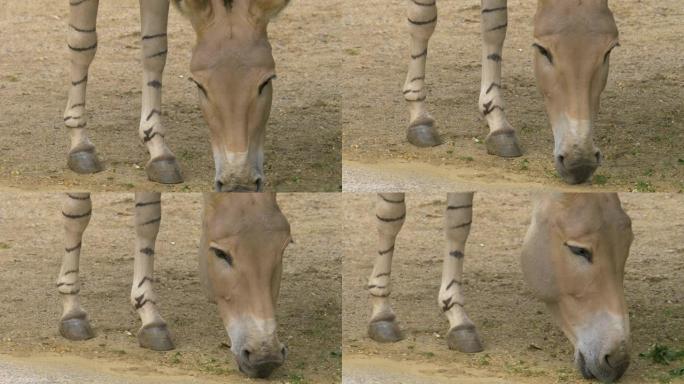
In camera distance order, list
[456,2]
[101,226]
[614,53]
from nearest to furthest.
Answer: [101,226], [614,53], [456,2]

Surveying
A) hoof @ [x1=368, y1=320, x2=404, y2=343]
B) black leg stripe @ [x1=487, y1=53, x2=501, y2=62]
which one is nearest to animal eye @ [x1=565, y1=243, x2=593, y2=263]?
hoof @ [x1=368, y1=320, x2=404, y2=343]

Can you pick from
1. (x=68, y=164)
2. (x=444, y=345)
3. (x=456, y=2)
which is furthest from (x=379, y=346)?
(x=456, y=2)

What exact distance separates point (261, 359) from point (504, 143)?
391cm

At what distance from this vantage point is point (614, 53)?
54.1ft

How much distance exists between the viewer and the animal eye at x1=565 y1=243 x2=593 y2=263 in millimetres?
9016

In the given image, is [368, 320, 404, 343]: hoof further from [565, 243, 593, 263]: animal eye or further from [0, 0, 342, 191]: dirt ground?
[565, 243, 593, 263]: animal eye

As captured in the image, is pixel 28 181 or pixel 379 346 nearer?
pixel 379 346

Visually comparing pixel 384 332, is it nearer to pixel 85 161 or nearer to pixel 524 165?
pixel 524 165

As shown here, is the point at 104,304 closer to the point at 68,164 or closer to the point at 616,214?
the point at 68,164

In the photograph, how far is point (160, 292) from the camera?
41.6 feet

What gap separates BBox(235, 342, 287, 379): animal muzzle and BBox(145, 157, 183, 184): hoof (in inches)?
113

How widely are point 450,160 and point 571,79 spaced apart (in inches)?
122

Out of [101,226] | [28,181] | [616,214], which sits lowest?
[101,226]

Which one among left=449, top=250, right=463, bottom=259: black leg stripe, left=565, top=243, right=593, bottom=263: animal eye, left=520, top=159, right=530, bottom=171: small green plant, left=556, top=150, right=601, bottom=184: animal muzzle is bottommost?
left=449, top=250, right=463, bottom=259: black leg stripe
